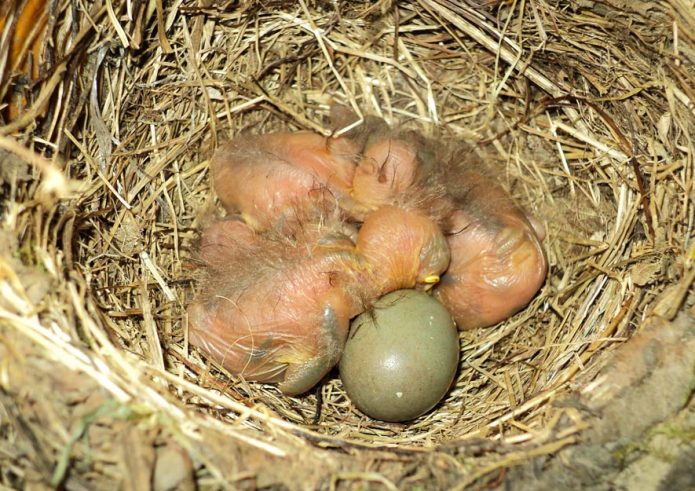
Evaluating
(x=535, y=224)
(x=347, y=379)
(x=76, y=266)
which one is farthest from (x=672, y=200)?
(x=76, y=266)

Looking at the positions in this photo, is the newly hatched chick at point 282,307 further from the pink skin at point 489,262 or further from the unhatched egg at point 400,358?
the pink skin at point 489,262

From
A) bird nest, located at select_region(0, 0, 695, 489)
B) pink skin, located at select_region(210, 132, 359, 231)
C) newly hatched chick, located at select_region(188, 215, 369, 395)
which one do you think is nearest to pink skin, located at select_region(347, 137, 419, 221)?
pink skin, located at select_region(210, 132, 359, 231)

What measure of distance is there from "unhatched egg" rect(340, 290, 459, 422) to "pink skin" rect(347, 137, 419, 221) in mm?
373

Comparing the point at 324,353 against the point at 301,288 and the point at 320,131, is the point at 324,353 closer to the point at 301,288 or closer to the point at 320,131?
the point at 301,288

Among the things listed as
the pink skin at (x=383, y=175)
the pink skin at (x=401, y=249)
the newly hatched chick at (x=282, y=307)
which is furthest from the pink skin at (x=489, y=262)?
the newly hatched chick at (x=282, y=307)

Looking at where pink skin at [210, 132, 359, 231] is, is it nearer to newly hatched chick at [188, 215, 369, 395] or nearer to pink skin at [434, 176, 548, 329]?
newly hatched chick at [188, 215, 369, 395]

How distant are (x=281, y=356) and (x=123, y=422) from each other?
0.67 m

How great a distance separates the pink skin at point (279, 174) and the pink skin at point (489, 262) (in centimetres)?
44

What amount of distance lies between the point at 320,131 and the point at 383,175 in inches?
15.2

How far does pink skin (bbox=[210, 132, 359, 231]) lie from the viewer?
212cm

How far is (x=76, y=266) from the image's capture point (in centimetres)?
179

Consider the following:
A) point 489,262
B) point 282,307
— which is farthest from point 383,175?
point 282,307

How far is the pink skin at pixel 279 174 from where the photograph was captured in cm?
212

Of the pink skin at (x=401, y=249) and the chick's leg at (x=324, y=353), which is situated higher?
the pink skin at (x=401, y=249)
